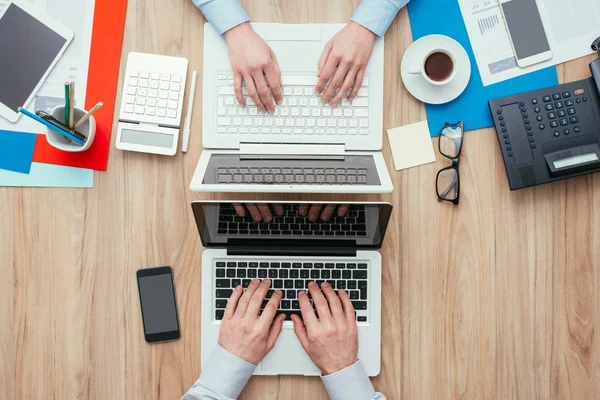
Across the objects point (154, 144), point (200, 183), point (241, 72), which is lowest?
point (200, 183)

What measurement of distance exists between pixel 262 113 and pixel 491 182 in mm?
538

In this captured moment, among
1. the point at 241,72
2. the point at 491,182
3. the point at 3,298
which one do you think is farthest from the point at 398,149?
the point at 3,298

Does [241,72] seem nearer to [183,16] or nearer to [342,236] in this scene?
[183,16]

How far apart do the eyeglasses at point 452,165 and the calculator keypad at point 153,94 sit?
1.94ft

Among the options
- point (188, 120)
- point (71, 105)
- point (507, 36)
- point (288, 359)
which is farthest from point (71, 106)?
point (507, 36)

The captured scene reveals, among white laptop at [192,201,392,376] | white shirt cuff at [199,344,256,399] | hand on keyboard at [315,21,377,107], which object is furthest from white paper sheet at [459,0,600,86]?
white shirt cuff at [199,344,256,399]

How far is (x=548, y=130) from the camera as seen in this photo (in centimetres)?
101

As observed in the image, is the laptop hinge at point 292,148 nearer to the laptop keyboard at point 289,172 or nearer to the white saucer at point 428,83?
the laptop keyboard at point 289,172

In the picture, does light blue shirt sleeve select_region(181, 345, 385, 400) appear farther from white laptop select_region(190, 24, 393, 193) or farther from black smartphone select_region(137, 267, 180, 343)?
white laptop select_region(190, 24, 393, 193)

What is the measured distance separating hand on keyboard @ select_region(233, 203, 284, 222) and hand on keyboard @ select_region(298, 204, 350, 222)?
5 centimetres

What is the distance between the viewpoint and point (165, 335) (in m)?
1.03

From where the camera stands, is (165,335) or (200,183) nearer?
(200,183)

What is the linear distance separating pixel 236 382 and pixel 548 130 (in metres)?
0.87

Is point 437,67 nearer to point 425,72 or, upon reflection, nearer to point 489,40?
point 425,72
